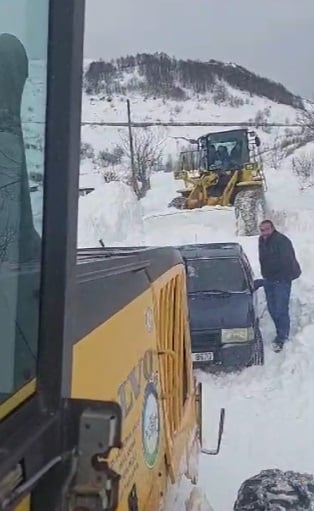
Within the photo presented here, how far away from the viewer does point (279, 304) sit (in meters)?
9.93

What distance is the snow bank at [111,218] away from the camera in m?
19.7

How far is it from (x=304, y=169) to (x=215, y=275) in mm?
30347

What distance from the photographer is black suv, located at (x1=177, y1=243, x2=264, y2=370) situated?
847cm

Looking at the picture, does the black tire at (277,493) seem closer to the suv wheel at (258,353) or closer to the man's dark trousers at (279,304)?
the suv wheel at (258,353)

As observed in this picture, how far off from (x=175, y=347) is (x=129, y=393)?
1.21 m

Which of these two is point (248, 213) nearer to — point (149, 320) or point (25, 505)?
point (149, 320)

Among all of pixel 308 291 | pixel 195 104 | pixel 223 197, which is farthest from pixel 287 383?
pixel 195 104

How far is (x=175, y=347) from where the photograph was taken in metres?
3.55

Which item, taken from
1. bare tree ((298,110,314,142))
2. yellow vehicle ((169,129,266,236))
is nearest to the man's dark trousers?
yellow vehicle ((169,129,266,236))

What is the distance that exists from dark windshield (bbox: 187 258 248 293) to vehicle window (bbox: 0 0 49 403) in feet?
24.4

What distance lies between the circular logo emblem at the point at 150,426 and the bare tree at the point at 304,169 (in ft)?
Answer: 102

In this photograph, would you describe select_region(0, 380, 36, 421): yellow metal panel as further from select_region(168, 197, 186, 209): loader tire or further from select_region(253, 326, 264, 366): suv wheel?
select_region(168, 197, 186, 209): loader tire

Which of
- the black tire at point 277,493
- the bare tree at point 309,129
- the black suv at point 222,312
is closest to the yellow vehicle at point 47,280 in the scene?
the black tire at point 277,493

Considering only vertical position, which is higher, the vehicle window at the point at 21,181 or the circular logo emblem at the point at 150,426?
the vehicle window at the point at 21,181
